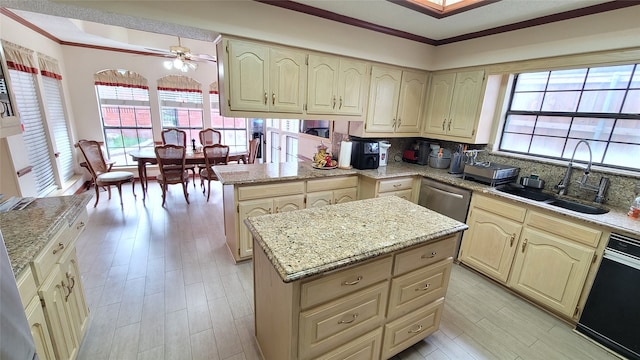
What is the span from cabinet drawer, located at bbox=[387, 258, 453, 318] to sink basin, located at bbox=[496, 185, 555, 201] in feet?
4.69

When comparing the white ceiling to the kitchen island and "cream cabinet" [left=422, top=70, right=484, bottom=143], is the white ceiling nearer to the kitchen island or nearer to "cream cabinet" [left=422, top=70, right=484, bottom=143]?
"cream cabinet" [left=422, top=70, right=484, bottom=143]

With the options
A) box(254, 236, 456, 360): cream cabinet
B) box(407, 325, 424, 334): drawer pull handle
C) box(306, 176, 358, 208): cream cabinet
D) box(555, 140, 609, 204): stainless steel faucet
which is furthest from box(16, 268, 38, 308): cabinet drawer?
box(555, 140, 609, 204): stainless steel faucet

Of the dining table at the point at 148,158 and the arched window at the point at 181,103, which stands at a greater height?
the arched window at the point at 181,103

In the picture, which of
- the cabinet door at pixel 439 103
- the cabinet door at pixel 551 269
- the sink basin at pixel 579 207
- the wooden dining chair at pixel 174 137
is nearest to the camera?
the cabinet door at pixel 551 269

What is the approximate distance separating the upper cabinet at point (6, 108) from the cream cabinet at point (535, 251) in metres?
3.64

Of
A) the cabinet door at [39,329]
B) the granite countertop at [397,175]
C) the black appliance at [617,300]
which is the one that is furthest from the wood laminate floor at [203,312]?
the granite countertop at [397,175]

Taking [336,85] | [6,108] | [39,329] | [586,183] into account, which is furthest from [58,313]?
[586,183]

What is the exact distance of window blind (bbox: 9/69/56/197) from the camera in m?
3.19

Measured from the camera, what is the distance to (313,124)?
12.8 ft

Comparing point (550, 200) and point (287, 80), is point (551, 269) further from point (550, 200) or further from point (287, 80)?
point (287, 80)

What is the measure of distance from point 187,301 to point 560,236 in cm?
306

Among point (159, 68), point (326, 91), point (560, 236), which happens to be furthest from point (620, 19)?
point (159, 68)

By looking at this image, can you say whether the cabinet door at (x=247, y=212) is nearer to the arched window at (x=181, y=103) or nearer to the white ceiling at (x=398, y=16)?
the white ceiling at (x=398, y=16)

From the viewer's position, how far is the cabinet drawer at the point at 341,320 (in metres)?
1.23
